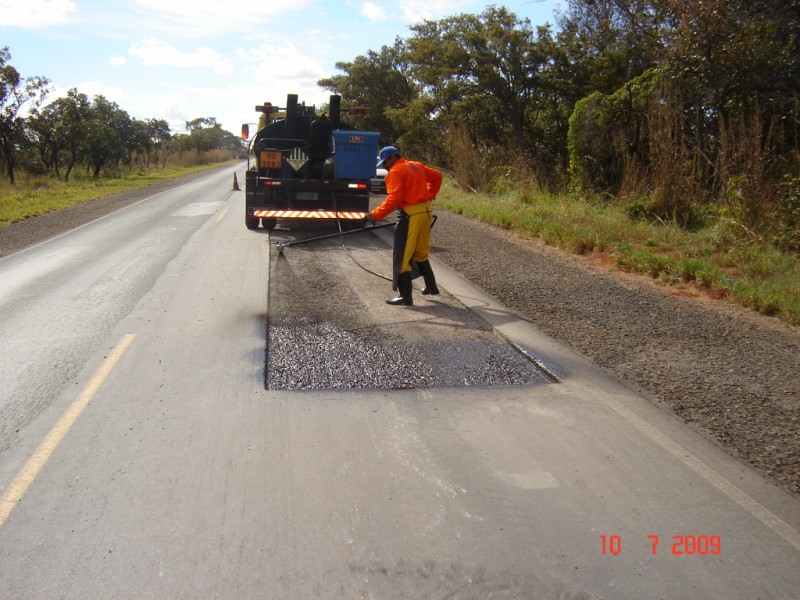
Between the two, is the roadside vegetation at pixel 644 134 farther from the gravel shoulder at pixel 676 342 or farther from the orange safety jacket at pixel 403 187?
the orange safety jacket at pixel 403 187

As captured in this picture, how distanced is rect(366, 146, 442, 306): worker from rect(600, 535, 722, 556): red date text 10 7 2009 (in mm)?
4934

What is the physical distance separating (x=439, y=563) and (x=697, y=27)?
1243 centimetres

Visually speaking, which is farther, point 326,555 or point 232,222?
point 232,222

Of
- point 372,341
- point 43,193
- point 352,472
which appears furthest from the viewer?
point 43,193

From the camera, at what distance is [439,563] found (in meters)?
3.13

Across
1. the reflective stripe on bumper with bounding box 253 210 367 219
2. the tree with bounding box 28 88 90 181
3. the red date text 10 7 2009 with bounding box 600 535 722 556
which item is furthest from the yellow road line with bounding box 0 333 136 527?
the tree with bounding box 28 88 90 181

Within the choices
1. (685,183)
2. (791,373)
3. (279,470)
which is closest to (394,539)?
(279,470)

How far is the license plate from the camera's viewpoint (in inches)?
554

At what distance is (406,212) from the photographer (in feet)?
26.6

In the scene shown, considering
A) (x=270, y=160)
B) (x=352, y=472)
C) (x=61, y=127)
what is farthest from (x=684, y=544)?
(x=61, y=127)

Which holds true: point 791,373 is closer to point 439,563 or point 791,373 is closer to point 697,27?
point 439,563

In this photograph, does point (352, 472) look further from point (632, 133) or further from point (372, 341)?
point (632, 133)

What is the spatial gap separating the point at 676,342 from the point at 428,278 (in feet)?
9.73

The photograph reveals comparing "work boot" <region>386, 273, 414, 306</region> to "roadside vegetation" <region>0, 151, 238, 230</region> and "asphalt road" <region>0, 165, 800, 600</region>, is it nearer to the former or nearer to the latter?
"asphalt road" <region>0, 165, 800, 600</region>
